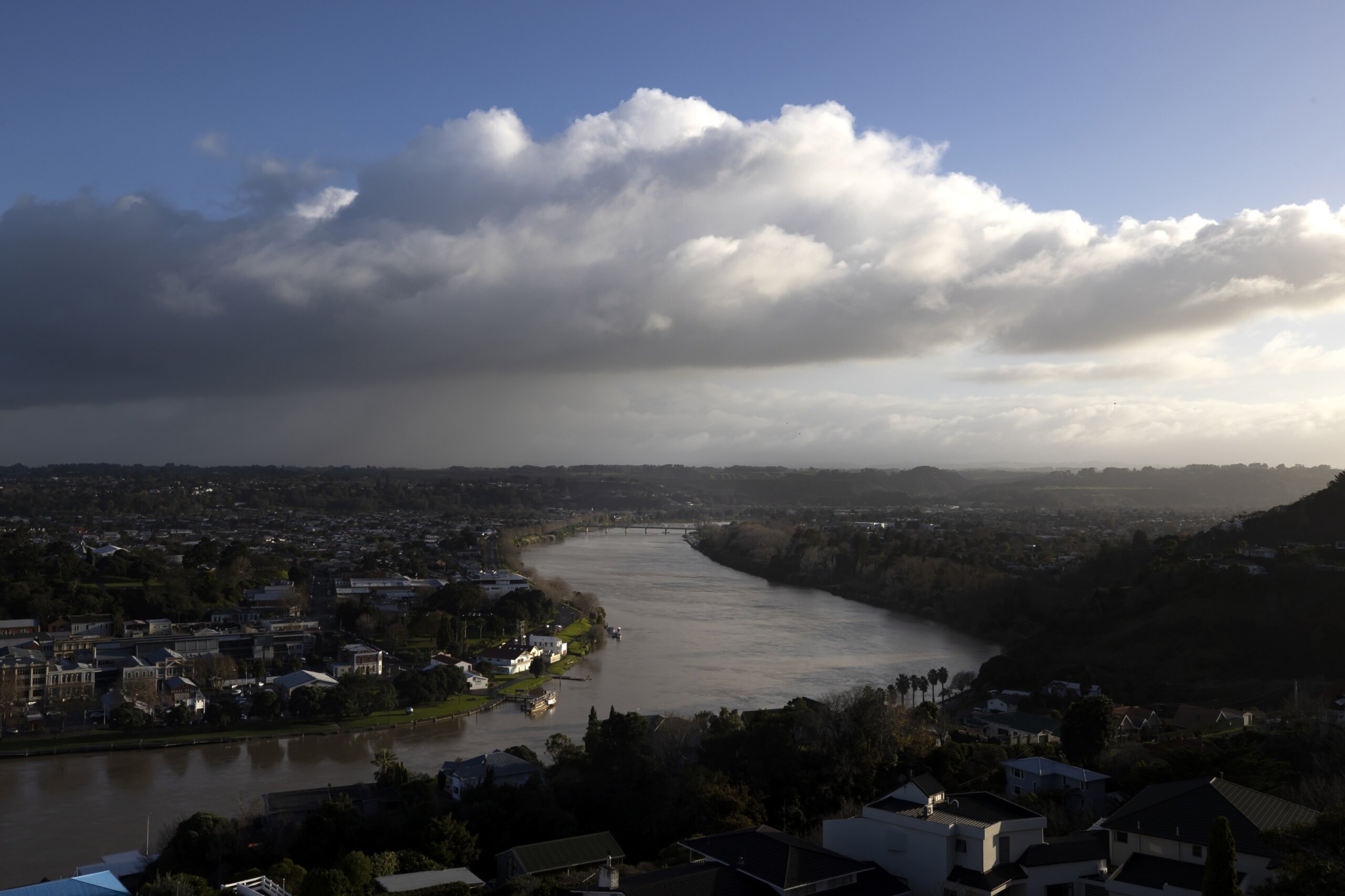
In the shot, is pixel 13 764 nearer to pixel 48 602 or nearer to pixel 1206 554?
pixel 48 602

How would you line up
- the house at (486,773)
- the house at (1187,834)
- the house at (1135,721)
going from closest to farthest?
the house at (1187,834)
the house at (486,773)
the house at (1135,721)

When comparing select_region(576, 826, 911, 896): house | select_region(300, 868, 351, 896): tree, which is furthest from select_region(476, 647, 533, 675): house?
select_region(576, 826, 911, 896): house

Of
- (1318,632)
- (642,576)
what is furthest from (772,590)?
(1318,632)

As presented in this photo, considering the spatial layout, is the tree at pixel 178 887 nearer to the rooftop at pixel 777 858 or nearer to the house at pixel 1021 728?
the rooftop at pixel 777 858

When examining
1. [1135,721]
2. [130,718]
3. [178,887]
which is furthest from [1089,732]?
[130,718]

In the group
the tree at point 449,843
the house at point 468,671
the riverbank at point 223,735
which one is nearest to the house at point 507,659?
the house at point 468,671

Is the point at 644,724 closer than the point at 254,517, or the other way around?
the point at 644,724
